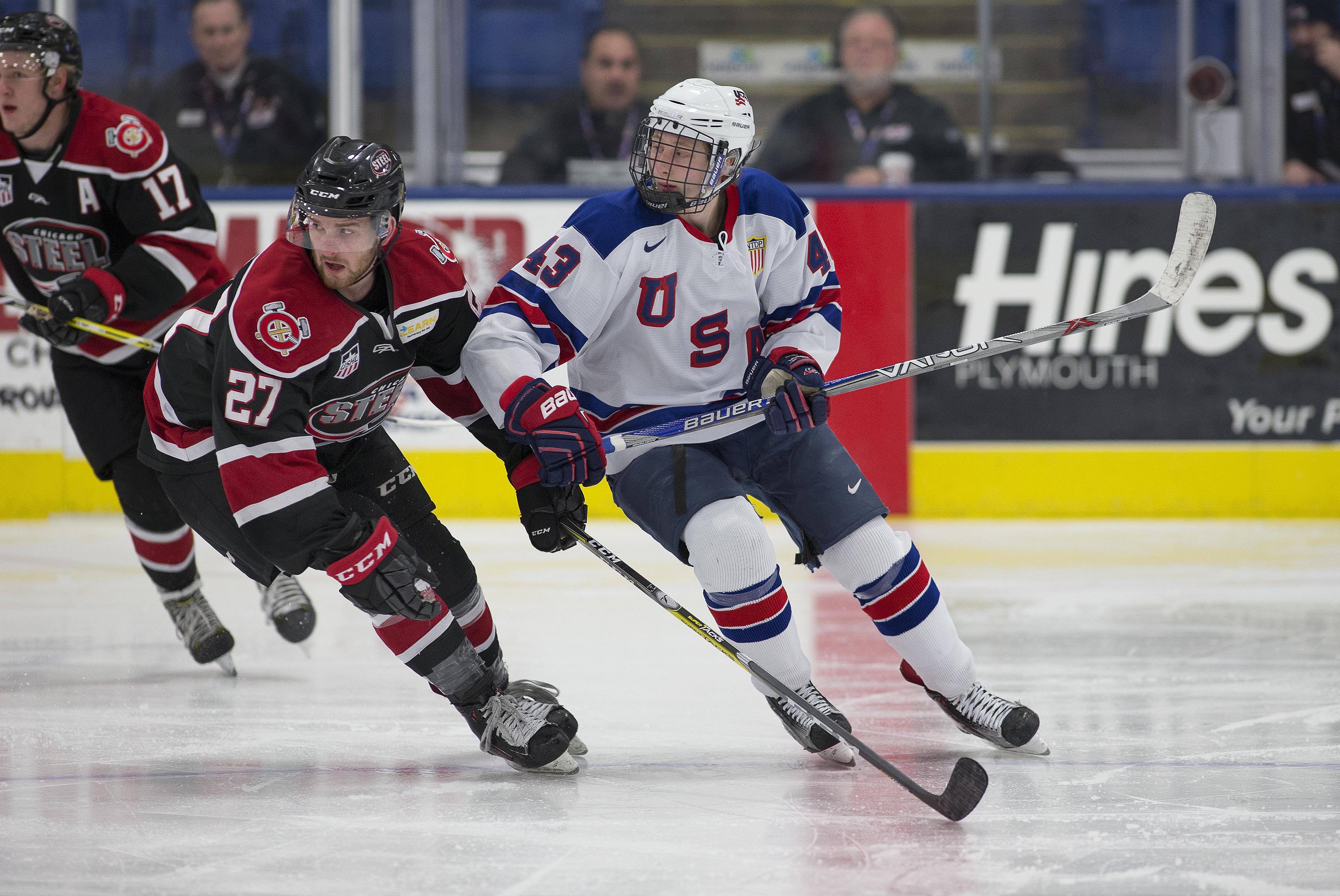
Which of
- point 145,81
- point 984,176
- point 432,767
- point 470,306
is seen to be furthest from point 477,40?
point 432,767

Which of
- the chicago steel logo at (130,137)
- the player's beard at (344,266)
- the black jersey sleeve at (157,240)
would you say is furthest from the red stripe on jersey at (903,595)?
the chicago steel logo at (130,137)

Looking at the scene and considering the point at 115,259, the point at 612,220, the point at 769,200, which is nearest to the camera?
the point at 612,220

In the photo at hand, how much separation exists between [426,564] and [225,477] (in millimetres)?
347

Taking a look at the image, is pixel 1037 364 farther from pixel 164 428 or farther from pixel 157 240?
pixel 164 428

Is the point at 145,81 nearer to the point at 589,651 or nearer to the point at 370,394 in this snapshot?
the point at 589,651

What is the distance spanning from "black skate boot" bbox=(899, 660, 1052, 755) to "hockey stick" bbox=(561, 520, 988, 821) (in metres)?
0.15

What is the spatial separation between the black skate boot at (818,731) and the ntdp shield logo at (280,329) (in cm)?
96

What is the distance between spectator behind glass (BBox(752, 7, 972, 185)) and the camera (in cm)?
551

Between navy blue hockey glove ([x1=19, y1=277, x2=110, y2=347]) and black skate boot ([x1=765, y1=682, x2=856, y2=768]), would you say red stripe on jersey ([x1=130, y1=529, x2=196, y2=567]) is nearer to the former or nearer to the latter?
navy blue hockey glove ([x1=19, y1=277, x2=110, y2=347])

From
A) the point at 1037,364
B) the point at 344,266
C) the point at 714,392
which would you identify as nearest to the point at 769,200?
the point at 714,392

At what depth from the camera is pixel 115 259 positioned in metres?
3.26

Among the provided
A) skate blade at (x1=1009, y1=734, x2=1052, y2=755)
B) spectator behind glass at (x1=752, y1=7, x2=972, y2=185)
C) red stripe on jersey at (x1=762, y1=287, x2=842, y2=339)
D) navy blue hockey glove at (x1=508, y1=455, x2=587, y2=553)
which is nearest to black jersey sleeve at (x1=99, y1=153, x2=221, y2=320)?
navy blue hockey glove at (x1=508, y1=455, x2=587, y2=553)

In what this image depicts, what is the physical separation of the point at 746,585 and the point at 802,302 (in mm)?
532

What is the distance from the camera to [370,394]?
2.37 m
